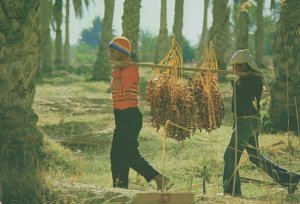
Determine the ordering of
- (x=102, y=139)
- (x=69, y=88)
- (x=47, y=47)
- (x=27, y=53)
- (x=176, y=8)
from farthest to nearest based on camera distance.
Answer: (x=47, y=47) < (x=176, y=8) < (x=69, y=88) < (x=102, y=139) < (x=27, y=53)

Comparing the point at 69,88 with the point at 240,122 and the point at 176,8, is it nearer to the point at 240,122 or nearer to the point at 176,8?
the point at 176,8

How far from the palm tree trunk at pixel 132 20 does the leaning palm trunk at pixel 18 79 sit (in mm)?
13577

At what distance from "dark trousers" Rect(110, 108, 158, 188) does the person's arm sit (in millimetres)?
245

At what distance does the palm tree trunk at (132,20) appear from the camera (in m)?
22.3

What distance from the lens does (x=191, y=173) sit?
9.66 meters

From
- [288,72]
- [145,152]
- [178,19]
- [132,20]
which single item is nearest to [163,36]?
[178,19]

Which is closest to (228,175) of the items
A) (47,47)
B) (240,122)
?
(240,122)

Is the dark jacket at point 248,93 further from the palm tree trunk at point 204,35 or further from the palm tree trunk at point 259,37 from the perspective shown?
the palm tree trunk at point 204,35

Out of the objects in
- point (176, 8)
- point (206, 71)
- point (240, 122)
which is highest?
point (176, 8)

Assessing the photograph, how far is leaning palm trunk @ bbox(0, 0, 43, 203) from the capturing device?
8.28m

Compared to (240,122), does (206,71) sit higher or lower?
higher

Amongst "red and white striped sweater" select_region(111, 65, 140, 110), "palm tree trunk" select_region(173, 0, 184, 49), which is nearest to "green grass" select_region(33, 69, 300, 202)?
"red and white striped sweater" select_region(111, 65, 140, 110)

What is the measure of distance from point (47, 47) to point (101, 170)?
25076mm

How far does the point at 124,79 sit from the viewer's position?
289 inches
